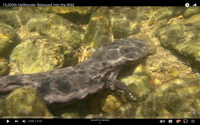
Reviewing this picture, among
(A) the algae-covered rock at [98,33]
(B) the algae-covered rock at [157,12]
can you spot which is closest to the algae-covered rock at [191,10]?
(B) the algae-covered rock at [157,12]

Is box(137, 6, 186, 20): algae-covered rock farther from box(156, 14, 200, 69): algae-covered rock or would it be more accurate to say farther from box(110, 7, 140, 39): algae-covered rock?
box(156, 14, 200, 69): algae-covered rock

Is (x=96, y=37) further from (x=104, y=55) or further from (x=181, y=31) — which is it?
(x=181, y=31)

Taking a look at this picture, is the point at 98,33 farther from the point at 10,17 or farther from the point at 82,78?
the point at 10,17

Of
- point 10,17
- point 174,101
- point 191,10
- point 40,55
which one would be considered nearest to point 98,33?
point 40,55

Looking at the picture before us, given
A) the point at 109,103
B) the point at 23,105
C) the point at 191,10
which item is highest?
the point at 191,10

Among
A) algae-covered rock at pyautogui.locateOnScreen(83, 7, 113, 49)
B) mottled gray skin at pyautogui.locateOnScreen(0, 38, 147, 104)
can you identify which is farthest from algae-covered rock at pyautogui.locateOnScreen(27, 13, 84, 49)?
mottled gray skin at pyautogui.locateOnScreen(0, 38, 147, 104)

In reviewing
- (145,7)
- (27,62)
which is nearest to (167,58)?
(145,7)

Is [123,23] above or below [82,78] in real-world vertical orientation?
above
